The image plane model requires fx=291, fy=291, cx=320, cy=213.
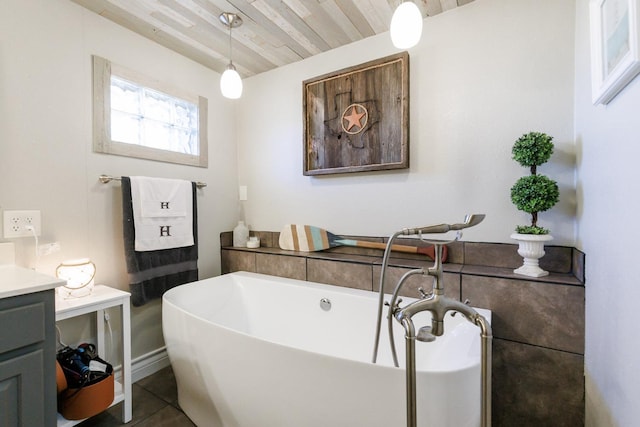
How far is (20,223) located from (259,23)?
1658 millimetres

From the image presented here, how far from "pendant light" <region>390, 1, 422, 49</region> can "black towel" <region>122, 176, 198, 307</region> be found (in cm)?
162

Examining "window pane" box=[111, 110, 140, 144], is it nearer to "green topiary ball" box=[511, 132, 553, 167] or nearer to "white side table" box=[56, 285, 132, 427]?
"white side table" box=[56, 285, 132, 427]

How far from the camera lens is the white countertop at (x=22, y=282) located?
0.94m

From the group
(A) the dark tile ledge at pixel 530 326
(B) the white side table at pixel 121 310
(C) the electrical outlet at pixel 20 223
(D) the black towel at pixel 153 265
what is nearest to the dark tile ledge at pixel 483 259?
(A) the dark tile ledge at pixel 530 326

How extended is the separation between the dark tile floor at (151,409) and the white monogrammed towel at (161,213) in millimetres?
859

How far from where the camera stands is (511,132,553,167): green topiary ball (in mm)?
1317

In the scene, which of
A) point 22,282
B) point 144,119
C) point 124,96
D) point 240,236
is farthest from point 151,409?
point 124,96

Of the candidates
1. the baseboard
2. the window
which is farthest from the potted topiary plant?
the baseboard

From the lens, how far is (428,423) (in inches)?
33.8

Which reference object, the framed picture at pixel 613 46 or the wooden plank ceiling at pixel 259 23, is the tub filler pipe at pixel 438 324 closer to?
the framed picture at pixel 613 46

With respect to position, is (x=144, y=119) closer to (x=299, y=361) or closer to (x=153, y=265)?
(x=153, y=265)

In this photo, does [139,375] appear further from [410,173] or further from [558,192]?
[558,192]

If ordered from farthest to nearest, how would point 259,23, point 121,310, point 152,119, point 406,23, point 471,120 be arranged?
point 152,119 < point 259,23 < point 471,120 < point 121,310 < point 406,23

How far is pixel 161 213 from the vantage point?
6.19 ft
